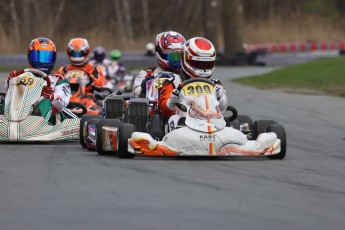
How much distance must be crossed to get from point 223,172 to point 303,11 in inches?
2131

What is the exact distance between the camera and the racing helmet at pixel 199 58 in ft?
37.6

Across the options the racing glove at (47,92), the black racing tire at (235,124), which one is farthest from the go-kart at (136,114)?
the racing glove at (47,92)

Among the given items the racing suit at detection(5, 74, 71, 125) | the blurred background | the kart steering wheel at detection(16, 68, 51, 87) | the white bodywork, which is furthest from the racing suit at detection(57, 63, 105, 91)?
the blurred background

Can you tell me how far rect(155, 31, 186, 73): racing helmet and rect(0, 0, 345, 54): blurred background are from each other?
31.6 meters

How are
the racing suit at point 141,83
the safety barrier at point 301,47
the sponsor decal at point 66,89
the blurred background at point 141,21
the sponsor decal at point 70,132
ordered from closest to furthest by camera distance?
the racing suit at point 141,83, the sponsor decal at point 70,132, the sponsor decal at point 66,89, the safety barrier at point 301,47, the blurred background at point 141,21

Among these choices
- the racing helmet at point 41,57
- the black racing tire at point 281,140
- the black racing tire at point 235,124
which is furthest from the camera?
the racing helmet at point 41,57

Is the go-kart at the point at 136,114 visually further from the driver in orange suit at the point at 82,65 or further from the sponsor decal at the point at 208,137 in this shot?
the driver in orange suit at the point at 82,65

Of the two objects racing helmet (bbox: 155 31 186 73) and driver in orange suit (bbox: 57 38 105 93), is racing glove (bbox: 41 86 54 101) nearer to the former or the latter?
racing helmet (bbox: 155 31 186 73)

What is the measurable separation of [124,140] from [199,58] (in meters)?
1.29

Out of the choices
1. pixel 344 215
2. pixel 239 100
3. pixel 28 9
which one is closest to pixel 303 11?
pixel 28 9

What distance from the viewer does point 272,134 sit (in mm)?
10938

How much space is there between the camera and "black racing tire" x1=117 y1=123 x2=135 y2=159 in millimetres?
10719

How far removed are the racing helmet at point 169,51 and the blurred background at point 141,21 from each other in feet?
104

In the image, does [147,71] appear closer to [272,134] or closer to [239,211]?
[272,134]
